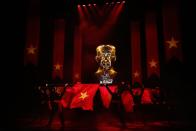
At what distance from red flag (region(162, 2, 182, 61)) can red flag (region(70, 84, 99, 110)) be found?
150 inches

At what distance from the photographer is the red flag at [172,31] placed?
27.9 ft

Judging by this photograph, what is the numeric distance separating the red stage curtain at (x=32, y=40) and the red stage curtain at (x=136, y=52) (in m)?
5.47

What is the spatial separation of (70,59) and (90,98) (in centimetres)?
691

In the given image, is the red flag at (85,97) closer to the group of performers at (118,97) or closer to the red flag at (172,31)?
the group of performers at (118,97)

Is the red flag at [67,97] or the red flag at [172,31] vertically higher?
the red flag at [172,31]

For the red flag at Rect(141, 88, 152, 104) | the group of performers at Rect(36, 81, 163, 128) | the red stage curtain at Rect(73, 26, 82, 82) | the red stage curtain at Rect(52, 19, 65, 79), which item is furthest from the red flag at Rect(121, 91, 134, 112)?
the red stage curtain at Rect(73, 26, 82, 82)

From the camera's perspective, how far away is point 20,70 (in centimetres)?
977

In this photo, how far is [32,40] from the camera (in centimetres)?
956

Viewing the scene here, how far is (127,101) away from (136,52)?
6.36 m

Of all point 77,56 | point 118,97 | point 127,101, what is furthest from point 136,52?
point 118,97

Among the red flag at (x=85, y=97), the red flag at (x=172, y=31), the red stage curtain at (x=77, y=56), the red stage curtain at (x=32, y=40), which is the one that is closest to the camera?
the red flag at (x=85, y=97)

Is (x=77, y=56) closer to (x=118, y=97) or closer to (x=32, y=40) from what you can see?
(x=32, y=40)

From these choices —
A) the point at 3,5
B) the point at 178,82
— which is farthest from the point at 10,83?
the point at 178,82

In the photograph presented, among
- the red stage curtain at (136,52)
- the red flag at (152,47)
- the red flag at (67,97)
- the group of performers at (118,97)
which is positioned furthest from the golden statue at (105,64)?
the red flag at (67,97)
